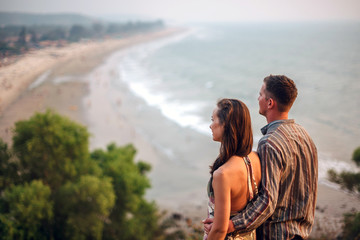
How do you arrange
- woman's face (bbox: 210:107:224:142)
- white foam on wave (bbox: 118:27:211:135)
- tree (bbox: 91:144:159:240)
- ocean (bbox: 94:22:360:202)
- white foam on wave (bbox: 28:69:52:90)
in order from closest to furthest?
woman's face (bbox: 210:107:224:142), tree (bbox: 91:144:159:240), ocean (bbox: 94:22:360:202), white foam on wave (bbox: 118:27:211:135), white foam on wave (bbox: 28:69:52:90)

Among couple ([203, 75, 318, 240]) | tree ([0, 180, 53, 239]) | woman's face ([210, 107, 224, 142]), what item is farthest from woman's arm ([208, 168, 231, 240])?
tree ([0, 180, 53, 239])

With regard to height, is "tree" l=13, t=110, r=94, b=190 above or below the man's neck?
below

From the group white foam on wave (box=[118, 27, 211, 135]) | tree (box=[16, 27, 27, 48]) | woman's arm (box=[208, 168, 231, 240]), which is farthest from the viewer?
white foam on wave (box=[118, 27, 211, 135])

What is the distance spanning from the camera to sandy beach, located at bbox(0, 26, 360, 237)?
49.1ft

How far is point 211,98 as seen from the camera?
4009 cm

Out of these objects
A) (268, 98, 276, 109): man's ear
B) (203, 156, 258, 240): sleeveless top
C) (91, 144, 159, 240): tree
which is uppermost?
(268, 98, 276, 109): man's ear

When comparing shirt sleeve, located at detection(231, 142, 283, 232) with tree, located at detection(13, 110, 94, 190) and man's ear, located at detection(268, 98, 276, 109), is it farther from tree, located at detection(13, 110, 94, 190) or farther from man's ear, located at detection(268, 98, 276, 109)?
tree, located at detection(13, 110, 94, 190)

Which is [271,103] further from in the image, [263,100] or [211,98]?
[211,98]

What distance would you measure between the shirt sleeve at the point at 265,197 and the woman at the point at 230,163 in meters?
0.10

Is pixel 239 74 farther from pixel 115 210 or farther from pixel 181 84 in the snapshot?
pixel 115 210

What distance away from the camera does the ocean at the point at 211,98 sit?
23281mm

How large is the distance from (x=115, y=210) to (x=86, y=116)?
840 inches

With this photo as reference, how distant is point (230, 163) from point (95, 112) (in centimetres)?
3304

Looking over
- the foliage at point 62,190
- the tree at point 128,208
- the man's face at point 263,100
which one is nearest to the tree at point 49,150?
the foliage at point 62,190
